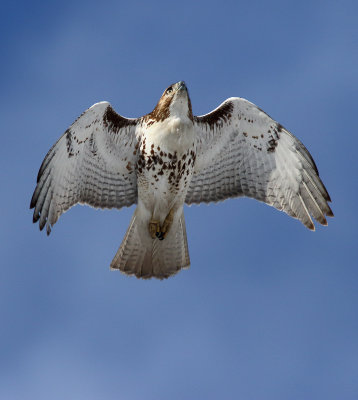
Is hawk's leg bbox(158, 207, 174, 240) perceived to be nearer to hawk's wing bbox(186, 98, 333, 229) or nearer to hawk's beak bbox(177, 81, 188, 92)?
hawk's wing bbox(186, 98, 333, 229)

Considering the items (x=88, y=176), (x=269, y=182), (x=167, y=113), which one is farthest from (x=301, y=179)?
(x=88, y=176)

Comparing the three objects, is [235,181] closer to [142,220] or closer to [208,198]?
[208,198]

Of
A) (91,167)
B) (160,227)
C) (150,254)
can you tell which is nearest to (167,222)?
(160,227)

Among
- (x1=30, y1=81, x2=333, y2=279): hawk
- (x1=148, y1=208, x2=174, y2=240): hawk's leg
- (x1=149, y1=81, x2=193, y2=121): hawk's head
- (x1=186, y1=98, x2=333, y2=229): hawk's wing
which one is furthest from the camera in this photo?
(x1=186, y1=98, x2=333, y2=229): hawk's wing

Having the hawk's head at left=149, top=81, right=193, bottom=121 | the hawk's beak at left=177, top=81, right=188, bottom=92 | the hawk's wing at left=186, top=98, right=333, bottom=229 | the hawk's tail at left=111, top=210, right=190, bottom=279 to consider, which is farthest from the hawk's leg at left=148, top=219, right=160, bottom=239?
the hawk's beak at left=177, top=81, right=188, bottom=92

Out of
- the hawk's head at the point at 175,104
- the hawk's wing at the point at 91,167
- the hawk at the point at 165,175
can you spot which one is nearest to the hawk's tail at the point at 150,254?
the hawk at the point at 165,175
